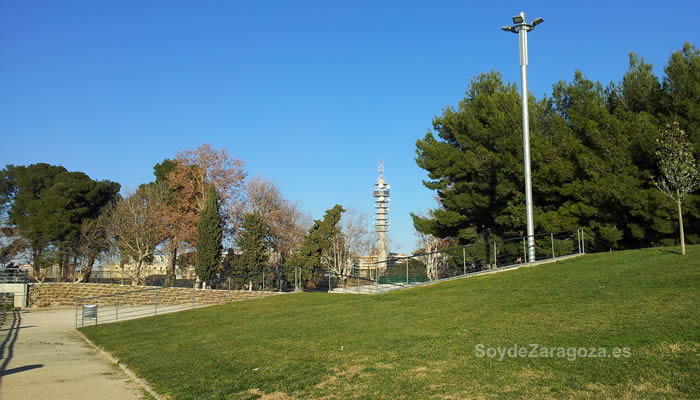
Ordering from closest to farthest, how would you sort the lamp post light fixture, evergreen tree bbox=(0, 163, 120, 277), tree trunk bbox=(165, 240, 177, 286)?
the lamp post light fixture, tree trunk bbox=(165, 240, 177, 286), evergreen tree bbox=(0, 163, 120, 277)

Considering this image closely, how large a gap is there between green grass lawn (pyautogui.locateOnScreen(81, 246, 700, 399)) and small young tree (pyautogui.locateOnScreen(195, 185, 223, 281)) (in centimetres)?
1890

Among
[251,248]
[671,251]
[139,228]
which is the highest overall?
[139,228]

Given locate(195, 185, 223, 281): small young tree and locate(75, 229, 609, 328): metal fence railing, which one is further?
locate(195, 185, 223, 281): small young tree

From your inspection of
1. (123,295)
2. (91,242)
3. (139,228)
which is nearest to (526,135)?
(123,295)

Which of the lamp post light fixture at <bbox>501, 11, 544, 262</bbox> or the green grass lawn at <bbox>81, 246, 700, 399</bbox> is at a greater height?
the lamp post light fixture at <bbox>501, 11, 544, 262</bbox>

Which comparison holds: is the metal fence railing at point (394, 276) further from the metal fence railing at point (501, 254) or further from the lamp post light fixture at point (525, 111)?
the lamp post light fixture at point (525, 111)

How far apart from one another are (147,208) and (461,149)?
80.1ft

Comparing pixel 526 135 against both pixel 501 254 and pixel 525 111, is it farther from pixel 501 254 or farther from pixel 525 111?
pixel 501 254

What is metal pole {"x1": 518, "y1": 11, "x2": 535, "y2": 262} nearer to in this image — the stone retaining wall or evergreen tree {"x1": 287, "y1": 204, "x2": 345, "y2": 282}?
the stone retaining wall

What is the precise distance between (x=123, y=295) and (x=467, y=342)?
2723cm

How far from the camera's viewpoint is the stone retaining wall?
29516 mm

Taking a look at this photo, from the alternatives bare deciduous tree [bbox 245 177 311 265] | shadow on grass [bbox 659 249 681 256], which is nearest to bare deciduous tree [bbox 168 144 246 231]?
bare deciduous tree [bbox 245 177 311 265]

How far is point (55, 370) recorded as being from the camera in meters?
10.6

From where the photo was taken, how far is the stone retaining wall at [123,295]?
29.5 metres
